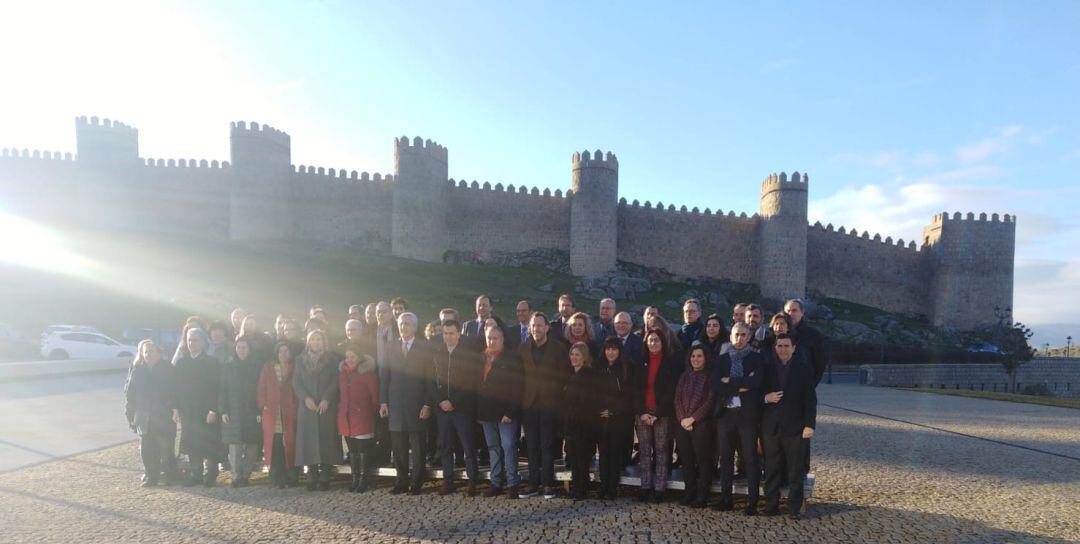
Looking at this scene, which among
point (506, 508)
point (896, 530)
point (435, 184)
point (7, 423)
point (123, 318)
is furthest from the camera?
point (435, 184)

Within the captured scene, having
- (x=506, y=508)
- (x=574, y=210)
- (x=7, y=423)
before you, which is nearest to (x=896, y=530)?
(x=506, y=508)

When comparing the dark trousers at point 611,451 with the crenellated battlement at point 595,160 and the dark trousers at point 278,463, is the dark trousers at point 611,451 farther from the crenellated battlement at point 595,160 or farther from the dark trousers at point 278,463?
the crenellated battlement at point 595,160

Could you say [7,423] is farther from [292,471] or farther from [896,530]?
[896,530]

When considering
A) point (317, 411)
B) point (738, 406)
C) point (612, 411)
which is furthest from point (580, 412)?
point (317, 411)

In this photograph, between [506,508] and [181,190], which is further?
[181,190]

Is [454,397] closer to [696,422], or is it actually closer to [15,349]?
[696,422]

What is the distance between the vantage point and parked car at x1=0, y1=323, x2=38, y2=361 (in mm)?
19969

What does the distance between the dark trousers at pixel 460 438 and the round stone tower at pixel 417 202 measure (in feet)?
99.3

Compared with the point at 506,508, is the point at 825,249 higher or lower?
higher

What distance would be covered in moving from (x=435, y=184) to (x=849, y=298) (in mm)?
28039

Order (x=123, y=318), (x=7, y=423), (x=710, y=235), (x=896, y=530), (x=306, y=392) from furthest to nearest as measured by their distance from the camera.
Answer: (x=710, y=235) < (x=123, y=318) < (x=7, y=423) < (x=306, y=392) < (x=896, y=530)

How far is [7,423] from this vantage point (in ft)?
32.6

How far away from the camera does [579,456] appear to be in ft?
20.1

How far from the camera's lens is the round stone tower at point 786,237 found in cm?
3772
